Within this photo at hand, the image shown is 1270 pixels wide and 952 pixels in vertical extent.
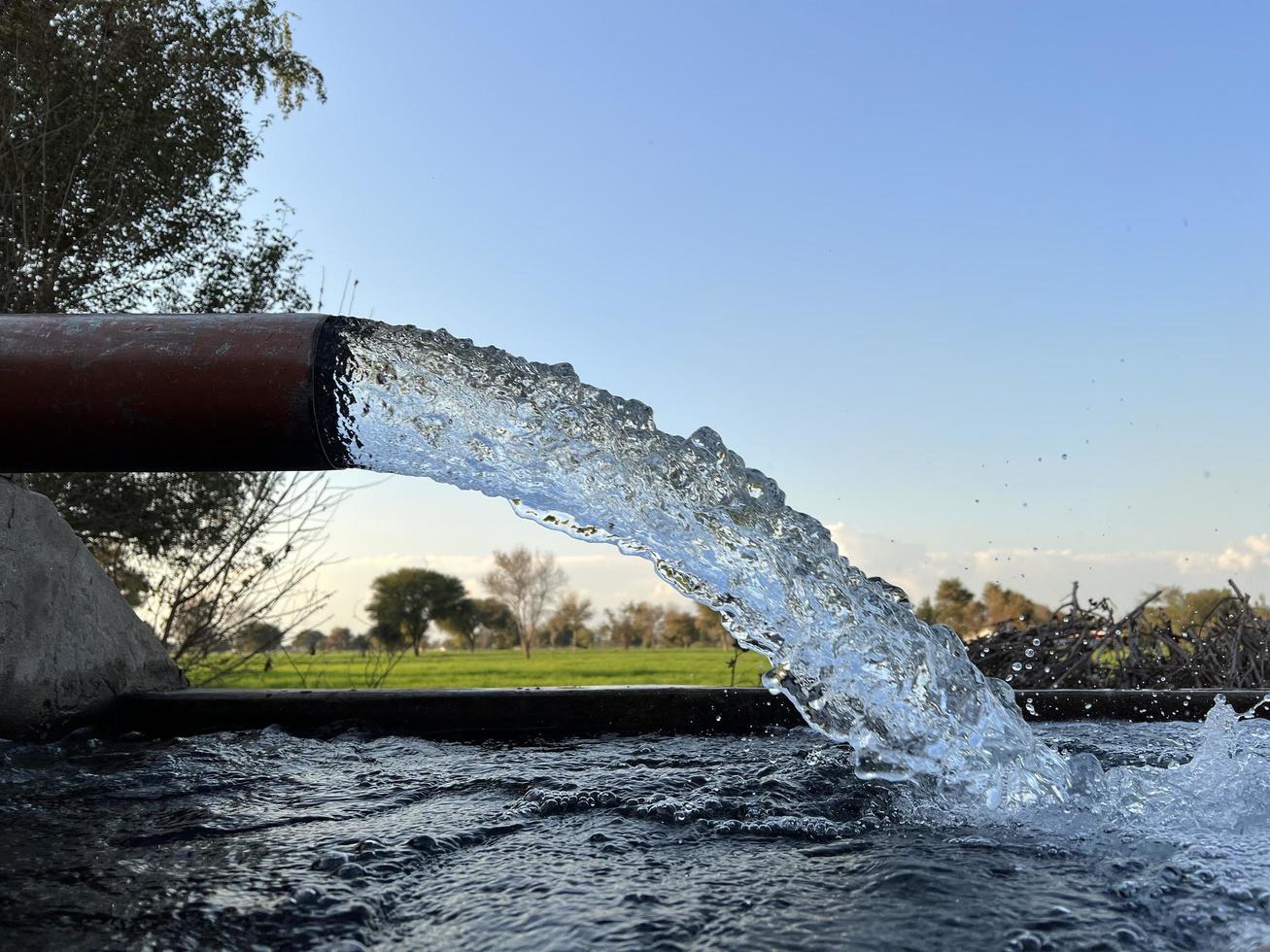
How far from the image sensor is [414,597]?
34844 mm

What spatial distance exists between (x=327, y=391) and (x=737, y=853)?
123 cm

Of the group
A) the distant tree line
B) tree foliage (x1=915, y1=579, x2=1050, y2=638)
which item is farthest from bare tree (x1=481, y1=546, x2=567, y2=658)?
tree foliage (x1=915, y1=579, x2=1050, y2=638)

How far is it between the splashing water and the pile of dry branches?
116 inches

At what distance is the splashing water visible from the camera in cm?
232

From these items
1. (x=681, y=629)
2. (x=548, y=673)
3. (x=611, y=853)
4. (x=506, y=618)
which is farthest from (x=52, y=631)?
(x=506, y=618)

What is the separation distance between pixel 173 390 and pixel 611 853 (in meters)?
1.28

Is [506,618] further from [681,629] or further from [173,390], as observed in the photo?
[173,390]

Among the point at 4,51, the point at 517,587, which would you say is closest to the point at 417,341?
the point at 4,51

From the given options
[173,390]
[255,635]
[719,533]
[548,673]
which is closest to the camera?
[173,390]

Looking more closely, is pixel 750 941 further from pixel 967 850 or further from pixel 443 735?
pixel 443 735

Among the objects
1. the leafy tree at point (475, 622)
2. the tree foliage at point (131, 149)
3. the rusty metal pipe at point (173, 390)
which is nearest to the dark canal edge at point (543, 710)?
the rusty metal pipe at point (173, 390)

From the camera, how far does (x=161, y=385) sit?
2.08 meters

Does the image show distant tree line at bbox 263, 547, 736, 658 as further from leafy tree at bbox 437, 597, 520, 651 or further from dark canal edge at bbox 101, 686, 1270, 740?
dark canal edge at bbox 101, 686, 1270, 740

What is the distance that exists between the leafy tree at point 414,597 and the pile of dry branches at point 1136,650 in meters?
30.2
